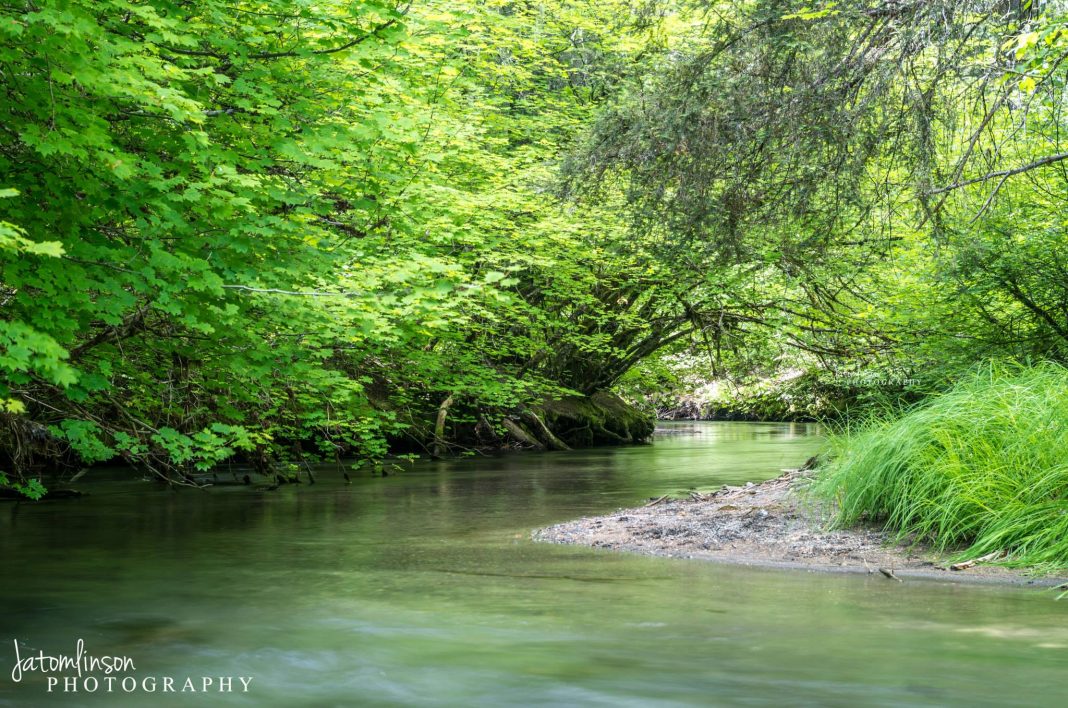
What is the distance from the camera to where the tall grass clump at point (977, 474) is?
7930 millimetres

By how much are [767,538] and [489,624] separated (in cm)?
344

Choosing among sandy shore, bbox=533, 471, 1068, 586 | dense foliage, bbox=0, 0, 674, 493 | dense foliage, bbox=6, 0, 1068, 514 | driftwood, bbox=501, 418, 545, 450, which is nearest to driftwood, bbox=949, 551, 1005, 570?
sandy shore, bbox=533, 471, 1068, 586

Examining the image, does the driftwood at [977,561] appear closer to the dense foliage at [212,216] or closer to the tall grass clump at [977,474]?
the tall grass clump at [977,474]

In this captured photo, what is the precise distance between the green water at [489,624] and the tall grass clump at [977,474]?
0.89 m

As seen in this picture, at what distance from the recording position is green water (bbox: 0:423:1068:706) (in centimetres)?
531

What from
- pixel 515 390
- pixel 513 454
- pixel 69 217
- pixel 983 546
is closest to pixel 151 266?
pixel 69 217

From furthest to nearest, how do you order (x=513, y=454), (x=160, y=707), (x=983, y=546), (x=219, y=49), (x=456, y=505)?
(x=513, y=454) → (x=456, y=505) → (x=219, y=49) → (x=983, y=546) → (x=160, y=707)

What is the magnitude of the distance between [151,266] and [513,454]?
17.8 meters

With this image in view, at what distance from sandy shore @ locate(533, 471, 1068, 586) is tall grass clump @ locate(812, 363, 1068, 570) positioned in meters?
0.24

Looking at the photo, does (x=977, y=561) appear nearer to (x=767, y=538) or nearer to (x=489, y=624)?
(x=767, y=538)

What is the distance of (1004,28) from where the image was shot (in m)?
9.87

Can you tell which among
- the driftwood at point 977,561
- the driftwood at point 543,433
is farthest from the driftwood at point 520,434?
the driftwood at point 977,561

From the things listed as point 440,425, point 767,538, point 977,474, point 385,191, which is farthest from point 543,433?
point 977,474

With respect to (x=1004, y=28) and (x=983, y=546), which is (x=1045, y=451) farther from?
(x=1004, y=28)
